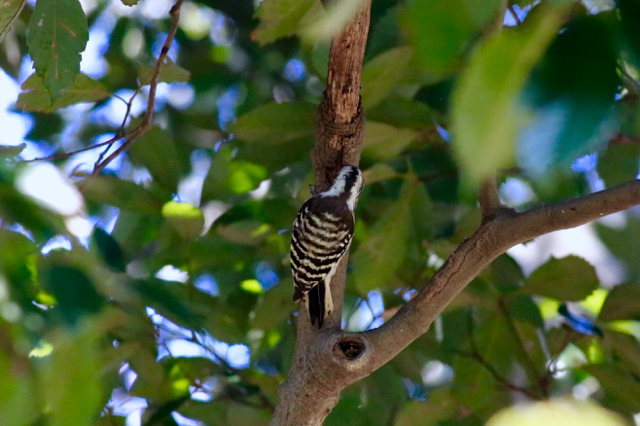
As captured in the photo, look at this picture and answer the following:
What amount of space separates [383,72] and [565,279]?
1084 millimetres

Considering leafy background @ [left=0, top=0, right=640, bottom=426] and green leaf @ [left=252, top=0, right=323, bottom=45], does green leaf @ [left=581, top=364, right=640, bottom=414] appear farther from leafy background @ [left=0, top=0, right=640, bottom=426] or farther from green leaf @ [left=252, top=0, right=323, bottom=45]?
green leaf @ [left=252, top=0, right=323, bottom=45]

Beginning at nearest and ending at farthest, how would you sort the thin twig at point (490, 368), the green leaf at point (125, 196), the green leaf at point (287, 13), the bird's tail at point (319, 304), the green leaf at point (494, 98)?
the green leaf at point (494, 98) → the green leaf at point (287, 13) → the bird's tail at point (319, 304) → the green leaf at point (125, 196) → the thin twig at point (490, 368)

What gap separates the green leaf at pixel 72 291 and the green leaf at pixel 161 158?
2.05 metres

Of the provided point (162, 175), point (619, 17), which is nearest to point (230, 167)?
point (162, 175)

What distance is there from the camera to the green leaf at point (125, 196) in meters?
2.45

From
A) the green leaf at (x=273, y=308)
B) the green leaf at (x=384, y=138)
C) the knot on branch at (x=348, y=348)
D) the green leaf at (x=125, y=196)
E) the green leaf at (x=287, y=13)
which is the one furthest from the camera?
the green leaf at (x=273, y=308)

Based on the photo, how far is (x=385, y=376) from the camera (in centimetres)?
290

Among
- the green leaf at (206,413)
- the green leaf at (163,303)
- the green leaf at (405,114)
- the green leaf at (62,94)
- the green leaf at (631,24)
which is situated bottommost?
the green leaf at (206,413)

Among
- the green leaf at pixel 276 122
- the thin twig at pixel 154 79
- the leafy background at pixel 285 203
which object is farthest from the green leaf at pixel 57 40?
the green leaf at pixel 276 122

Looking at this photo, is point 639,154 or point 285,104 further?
point 639,154

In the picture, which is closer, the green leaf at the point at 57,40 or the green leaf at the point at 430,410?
the green leaf at the point at 57,40

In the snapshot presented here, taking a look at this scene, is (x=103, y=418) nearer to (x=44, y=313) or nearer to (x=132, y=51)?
(x=44, y=313)

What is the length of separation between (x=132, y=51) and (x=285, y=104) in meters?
2.08

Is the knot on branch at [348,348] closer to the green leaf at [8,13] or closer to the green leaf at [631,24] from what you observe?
the green leaf at [8,13]
